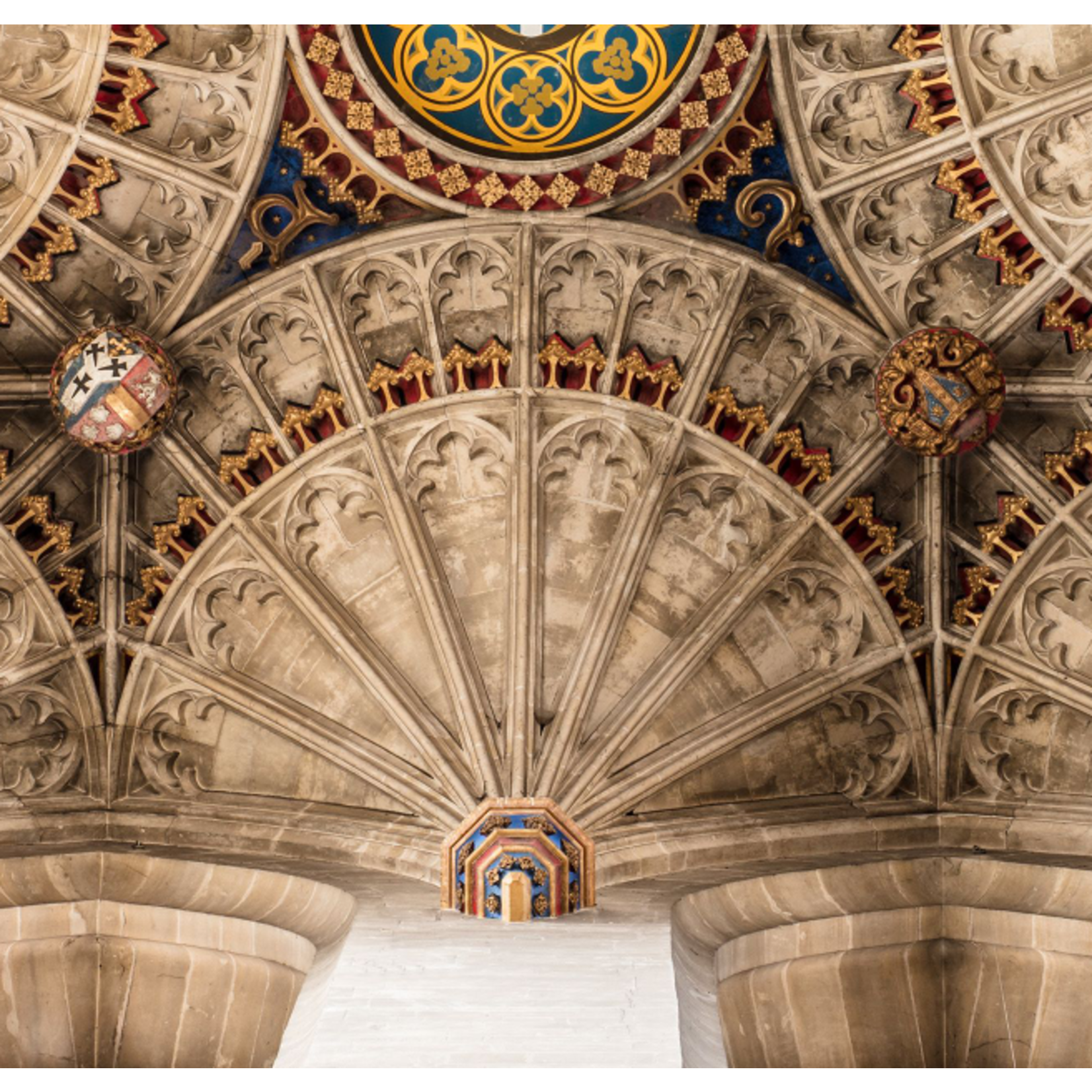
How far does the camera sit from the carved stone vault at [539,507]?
13.5 m

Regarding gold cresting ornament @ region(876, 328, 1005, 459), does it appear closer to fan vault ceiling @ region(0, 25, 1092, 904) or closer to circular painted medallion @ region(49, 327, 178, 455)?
fan vault ceiling @ region(0, 25, 1092, 904)

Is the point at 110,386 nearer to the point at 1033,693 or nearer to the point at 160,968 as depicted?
the point at 160,968

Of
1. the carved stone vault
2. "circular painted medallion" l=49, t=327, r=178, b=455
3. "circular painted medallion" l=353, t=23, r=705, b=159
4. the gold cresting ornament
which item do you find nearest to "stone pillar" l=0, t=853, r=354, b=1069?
the carved stone vault

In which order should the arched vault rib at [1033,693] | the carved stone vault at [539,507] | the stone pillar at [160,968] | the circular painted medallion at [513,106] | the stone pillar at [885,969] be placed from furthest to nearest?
the arched vault rib at [1033,693] < the carved stone vault at [539,507] < the circular painted medallion at [513,106] < the stone pillar at [160,968] < the stone pillar at [885,969]

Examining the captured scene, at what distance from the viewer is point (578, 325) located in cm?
1417

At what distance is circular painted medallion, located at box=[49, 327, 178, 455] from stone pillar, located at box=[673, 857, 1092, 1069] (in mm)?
5152

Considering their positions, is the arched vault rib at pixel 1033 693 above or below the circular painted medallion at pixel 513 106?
below

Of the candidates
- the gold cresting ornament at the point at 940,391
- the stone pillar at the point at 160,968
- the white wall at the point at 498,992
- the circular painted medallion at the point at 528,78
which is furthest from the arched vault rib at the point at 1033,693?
the stone pillar at the point at 160,968

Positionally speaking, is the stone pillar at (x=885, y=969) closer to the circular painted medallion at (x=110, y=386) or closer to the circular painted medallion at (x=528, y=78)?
the circular painted medallion at (x=110, y=386)

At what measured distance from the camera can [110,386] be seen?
13578 millimetres

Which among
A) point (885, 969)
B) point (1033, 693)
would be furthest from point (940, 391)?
point (885, 969)

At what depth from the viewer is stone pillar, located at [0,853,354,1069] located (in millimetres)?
12664

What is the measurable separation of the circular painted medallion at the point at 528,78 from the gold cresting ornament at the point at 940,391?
2517 millimetres

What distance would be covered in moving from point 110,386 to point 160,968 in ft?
13.3
